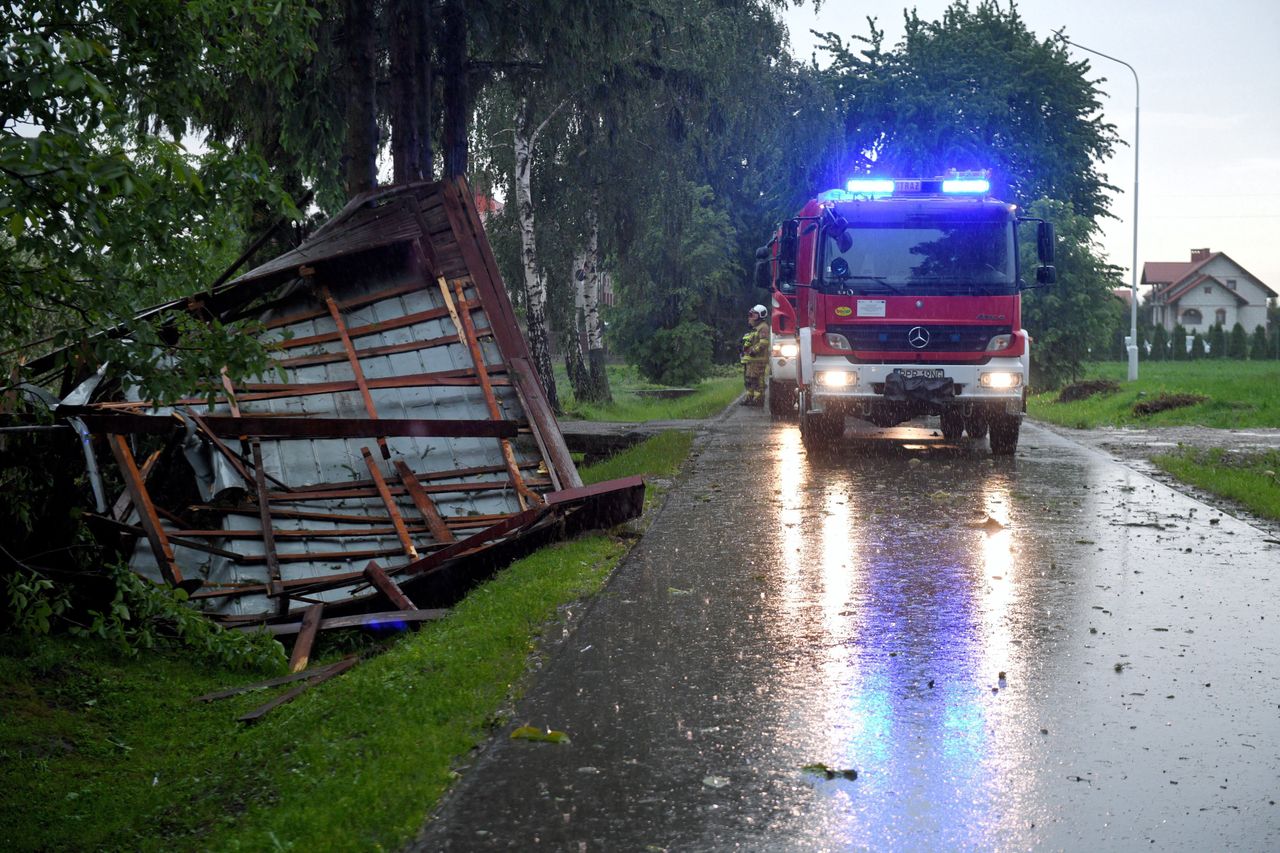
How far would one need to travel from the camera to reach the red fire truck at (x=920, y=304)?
1600 centimetres

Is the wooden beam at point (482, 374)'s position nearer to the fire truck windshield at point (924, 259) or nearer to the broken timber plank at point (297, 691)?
the broken timber plank at point (297, 691)

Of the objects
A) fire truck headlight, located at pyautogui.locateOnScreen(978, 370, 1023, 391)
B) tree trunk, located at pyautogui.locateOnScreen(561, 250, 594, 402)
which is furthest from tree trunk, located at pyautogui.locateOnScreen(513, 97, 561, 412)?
fire truck headlight, located at pyautogui.locateOnScreen(978, 370, 1023, 391)

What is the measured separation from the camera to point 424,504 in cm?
1062

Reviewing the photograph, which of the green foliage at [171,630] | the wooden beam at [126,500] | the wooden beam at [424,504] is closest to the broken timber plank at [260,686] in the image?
the green foliage at [171,630]

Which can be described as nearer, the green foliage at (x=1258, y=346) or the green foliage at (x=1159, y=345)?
the green foliage at (x=1258, y=346)

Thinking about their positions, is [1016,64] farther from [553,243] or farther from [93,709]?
[93,709]

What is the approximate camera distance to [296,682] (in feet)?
24.9

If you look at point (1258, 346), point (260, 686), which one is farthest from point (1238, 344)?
point (260, 686)

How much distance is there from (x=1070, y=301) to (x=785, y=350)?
13.4m

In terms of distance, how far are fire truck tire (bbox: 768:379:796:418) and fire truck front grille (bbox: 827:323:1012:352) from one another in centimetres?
891

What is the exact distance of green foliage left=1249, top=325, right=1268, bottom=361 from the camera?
82625mm

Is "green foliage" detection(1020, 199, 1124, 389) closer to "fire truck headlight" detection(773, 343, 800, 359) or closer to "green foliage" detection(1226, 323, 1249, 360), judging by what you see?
"fire truck headlight" detection(773, 343, 800, 359)

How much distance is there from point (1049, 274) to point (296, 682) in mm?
11906

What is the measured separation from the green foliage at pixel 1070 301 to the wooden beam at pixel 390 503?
26.2m
